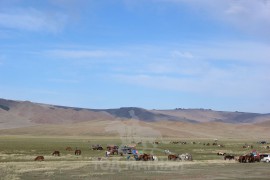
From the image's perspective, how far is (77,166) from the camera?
33906 mm

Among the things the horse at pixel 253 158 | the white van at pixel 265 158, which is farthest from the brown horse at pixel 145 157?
the white van at pixel 265 158

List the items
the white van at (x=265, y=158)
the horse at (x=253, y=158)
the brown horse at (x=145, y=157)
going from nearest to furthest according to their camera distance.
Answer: the brown horse at (x=145, y=157), the horse at (x=253, y=158), the white van at (x=265, y=158)

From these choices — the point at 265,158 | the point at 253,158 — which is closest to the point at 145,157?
the point at 253,158

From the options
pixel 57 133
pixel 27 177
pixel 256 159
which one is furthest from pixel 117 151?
pixel 57 133

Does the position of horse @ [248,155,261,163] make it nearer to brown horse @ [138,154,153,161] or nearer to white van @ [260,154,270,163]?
white van @ [260,154,270,163]

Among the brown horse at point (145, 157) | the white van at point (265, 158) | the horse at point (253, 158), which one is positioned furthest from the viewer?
the white van at point (265, 158)

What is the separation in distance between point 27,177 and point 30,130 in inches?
4906

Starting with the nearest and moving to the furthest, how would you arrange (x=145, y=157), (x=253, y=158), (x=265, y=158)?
(x=145, y=157) < (x=253, y=158) < (x=265, y=158)

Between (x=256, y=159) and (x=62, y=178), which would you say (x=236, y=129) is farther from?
(x=62, y=178)

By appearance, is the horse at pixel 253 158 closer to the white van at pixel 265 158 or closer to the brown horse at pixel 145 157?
the white van at pixel 265 158

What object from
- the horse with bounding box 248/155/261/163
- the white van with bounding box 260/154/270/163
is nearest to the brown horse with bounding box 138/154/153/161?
the horse with bounding box 248/155/261/163

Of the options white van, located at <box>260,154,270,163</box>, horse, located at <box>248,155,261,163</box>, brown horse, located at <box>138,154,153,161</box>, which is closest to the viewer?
brown horse, located at <box>138,154,153,161</box>

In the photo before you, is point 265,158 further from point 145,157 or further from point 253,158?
point 145,157

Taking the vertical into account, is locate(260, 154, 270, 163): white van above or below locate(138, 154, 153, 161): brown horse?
above
